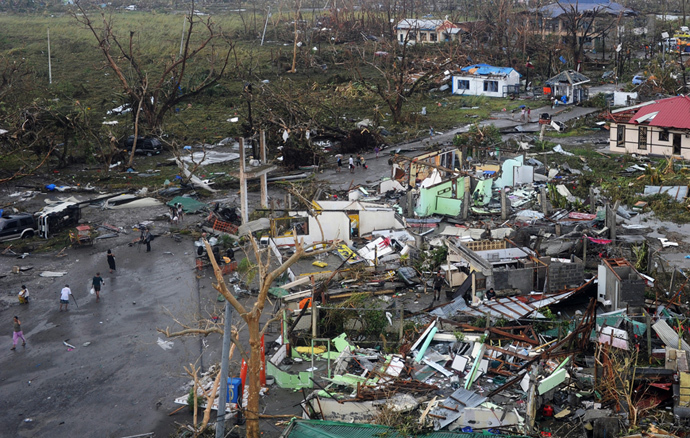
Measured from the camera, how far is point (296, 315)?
14.8 meters

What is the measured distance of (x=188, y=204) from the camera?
23562mm

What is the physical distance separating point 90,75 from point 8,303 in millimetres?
32245

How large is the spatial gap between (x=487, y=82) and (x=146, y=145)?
19348 millimetres

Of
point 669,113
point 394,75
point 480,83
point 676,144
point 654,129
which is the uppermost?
point 394,75

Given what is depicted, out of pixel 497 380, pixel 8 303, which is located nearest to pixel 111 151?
pixel 8 303

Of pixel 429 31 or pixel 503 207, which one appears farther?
pixel 429 31

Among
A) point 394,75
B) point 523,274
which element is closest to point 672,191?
point 523,274

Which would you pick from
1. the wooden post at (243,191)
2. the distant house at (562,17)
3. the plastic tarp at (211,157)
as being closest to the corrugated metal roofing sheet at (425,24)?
the distant house at (562,17)

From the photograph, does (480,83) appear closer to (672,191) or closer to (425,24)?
(425,24)

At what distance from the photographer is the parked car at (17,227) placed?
21438mm

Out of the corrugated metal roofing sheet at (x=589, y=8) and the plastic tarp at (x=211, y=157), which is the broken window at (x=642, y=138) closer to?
the plastic tarp at (x=211, y=157)

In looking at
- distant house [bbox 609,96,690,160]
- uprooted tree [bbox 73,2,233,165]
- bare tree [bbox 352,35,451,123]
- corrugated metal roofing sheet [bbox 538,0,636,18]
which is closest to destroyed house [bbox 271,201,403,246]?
uprooted tree [bbox 73,2,233,165]

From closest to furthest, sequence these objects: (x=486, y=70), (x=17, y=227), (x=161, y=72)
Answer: (x=17, y=227), (x=486, y=70), (x=161, y=72)

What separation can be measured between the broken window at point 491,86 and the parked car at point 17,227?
26516 mm
